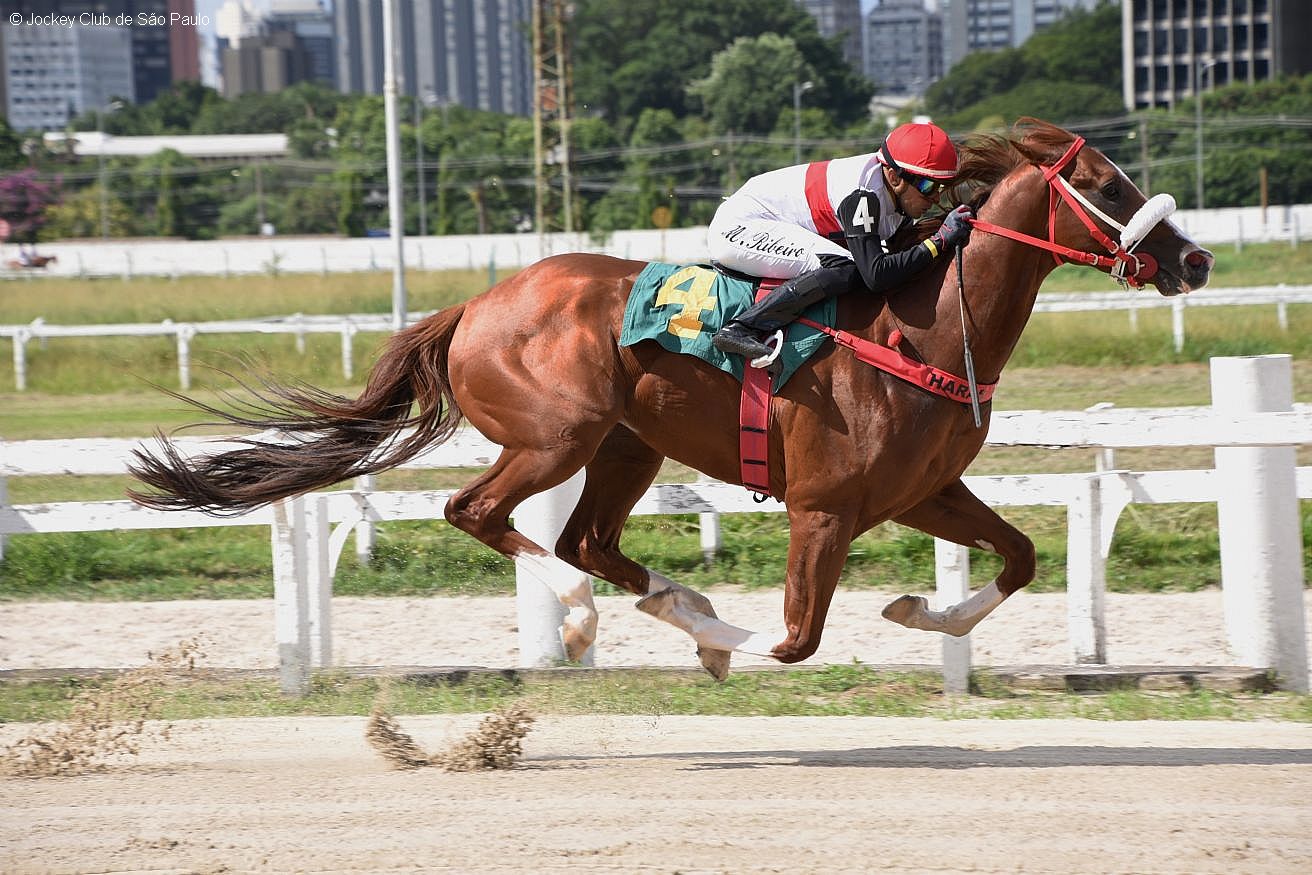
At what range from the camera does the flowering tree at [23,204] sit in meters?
59.1

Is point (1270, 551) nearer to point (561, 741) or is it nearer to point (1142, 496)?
point (1142, 496)

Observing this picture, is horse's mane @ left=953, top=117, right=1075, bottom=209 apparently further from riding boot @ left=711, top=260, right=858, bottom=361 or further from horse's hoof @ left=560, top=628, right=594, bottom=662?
horse's hoof @ left=560, top=628, right=594, bottom=662

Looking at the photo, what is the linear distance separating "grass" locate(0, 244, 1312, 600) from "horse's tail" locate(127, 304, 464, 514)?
1.62ft

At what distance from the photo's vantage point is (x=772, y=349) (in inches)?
194

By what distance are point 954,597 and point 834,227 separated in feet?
5.33

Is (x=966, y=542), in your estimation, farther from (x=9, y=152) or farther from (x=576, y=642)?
(x=9, y=152)

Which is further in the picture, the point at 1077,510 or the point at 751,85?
the point at 751,85

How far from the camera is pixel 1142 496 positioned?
6594 mm

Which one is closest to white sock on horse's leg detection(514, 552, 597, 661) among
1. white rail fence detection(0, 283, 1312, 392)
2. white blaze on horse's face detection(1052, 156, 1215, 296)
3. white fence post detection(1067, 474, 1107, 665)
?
white blaze on horse's face detection(1052, 156, 1215, 296)

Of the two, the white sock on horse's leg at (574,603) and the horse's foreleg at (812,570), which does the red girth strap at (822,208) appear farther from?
the white sock on horse's leg at (574,603)

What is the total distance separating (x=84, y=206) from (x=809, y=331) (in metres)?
71.8

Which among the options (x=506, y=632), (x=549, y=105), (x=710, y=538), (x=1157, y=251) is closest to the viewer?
(x=1157, y=251)

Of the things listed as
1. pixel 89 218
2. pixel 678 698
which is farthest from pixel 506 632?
pixel 89 218

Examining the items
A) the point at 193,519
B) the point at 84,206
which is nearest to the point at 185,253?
the point at 84,206
